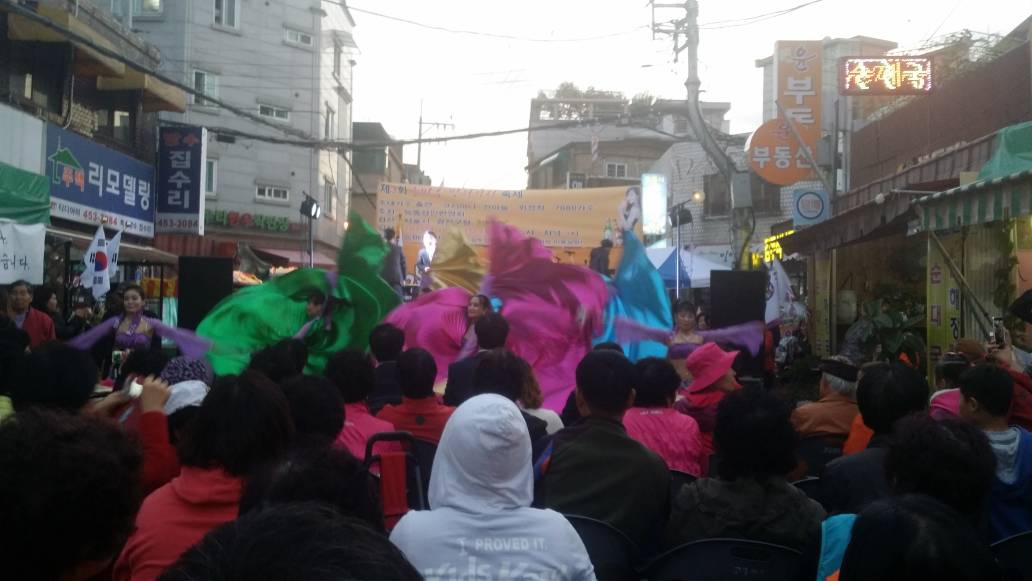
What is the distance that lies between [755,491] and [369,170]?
41.8 m

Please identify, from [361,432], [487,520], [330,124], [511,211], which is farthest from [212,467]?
[330,124]

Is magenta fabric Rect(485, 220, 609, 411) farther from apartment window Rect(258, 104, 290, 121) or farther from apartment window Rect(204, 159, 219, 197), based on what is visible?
apartment window Rect(258, 104, 290, 121)

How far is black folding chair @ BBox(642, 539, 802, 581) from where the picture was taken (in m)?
2.84

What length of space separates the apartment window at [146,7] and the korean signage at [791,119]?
18.2m

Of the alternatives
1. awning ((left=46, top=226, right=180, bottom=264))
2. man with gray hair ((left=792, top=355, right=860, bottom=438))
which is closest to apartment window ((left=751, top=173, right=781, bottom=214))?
awning ((left=46, top=226, right=180, bottom=264))

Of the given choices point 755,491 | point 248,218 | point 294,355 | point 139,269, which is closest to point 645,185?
point 248,218

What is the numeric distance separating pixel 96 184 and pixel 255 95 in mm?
14904

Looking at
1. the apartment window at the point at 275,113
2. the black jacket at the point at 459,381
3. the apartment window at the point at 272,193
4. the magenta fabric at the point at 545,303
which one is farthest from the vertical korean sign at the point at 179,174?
the black jacket at the point at 459,381

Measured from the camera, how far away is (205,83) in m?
27.6

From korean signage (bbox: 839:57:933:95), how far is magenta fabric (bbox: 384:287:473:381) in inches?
339

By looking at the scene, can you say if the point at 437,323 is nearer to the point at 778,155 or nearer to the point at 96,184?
the point at 96,184

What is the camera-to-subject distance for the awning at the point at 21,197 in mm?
9680

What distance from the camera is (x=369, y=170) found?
43781mm

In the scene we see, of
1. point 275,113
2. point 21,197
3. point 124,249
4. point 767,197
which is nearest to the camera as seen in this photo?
point 21,197
